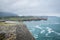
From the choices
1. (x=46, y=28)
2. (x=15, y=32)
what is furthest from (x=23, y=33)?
(x=46, y=28)

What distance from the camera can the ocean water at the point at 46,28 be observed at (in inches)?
106

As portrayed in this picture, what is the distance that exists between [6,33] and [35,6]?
0.87 m

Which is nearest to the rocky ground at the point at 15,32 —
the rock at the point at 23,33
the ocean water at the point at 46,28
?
the rock at the point at 23,33

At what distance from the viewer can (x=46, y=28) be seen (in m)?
2.74

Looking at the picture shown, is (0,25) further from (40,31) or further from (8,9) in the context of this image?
(40,31)

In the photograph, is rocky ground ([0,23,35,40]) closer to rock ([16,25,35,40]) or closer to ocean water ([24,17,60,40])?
rock ([16,25,35,40])

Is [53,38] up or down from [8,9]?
down

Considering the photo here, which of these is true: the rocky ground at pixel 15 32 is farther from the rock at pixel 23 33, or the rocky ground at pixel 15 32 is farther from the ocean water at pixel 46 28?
the ocean water at pixel 46 28

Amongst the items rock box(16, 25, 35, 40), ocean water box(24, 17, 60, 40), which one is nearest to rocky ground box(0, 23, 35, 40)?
rock box(16, 25, 35, 40)

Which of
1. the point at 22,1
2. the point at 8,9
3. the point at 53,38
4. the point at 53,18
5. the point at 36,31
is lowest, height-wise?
the point at 53,38

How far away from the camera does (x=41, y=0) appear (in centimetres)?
275

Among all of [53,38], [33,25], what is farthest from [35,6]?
[53,38]

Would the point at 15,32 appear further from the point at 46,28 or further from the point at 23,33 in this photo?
the point at 46,28

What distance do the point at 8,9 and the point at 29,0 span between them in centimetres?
50
